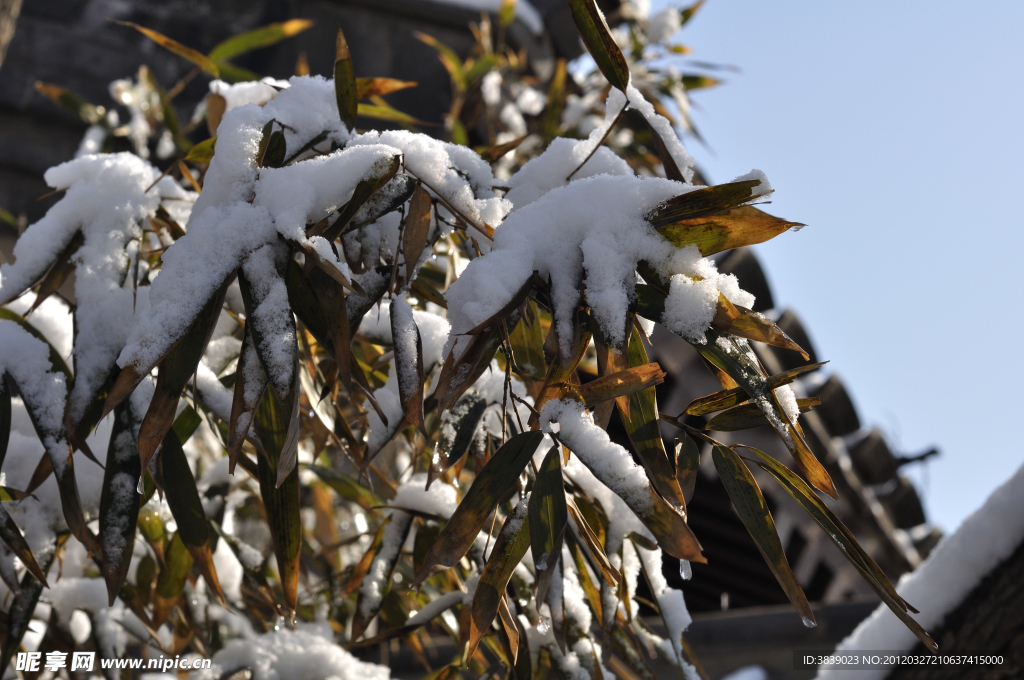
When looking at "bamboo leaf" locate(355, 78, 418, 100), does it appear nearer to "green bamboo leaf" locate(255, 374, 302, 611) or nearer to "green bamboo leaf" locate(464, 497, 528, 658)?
"green bamboo leaf" locate(255, 374, 302, 611)

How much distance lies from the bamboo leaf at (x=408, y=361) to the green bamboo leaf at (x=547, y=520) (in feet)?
0.30

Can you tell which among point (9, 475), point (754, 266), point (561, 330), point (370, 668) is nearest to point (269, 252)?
point (561, 330)

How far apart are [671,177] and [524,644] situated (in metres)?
0.47

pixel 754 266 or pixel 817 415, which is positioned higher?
pixel 754 266

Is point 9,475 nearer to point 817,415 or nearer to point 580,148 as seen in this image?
point 580,148

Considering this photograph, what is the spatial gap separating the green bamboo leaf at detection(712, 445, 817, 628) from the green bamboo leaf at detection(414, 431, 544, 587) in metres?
0.14

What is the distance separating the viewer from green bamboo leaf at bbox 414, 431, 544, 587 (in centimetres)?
49

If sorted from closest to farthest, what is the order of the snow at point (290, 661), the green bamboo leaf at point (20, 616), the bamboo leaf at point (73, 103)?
the green bamboo leaf at point (20, 616), the snow at point (290, 661), the bamboo leaf at point (73, 103)

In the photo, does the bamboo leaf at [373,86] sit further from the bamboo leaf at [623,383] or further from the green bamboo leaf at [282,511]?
the bamboo leaf at [623,383]

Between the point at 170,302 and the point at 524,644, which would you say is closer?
the point at 170,302

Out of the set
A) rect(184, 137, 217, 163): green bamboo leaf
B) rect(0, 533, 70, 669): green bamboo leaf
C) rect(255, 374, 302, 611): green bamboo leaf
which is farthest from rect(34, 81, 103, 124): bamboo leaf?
rect(255, 374, 302, 611): green bamboo leaf

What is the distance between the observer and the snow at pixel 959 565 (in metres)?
0.86

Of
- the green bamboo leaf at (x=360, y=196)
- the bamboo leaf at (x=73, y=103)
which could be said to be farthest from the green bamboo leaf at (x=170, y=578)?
the bamboo leaf at (x=73, y=103)

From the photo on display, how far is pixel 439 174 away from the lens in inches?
23.1
